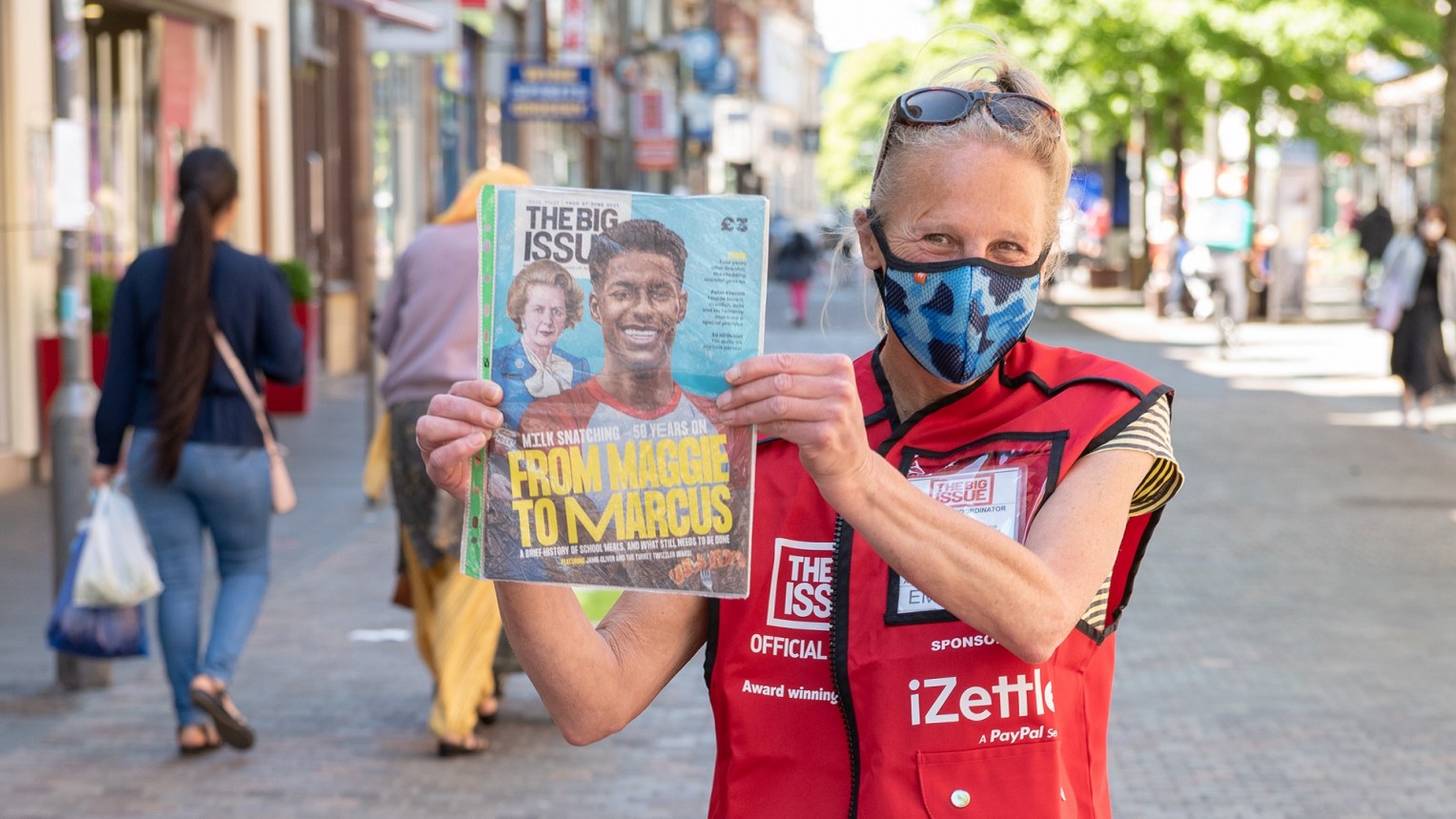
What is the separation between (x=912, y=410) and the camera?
2.20 m

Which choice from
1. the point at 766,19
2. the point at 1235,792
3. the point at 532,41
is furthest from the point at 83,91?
the point at 766,19

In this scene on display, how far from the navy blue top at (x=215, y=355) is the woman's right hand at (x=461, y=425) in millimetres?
4429

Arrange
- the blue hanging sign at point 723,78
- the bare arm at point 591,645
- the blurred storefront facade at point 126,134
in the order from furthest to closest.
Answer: the blue hanging sign at point 723,78 → the blurred storefront facade at point 126,134 → the bare arm at point 591,645

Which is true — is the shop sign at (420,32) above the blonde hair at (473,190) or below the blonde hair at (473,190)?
above

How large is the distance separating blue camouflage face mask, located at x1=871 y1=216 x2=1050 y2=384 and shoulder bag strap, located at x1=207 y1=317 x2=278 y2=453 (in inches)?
176

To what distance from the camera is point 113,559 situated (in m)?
6.42

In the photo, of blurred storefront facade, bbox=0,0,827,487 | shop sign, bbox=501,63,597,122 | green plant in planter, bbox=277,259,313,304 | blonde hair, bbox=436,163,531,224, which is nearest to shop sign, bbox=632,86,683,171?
blurred storefront facade, bbox=0,0,827,487

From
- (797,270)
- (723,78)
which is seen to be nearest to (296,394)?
(797,270)

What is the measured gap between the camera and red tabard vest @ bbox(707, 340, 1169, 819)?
2055mm

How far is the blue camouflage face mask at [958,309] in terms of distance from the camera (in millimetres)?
2082

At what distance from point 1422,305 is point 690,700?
1089 cm

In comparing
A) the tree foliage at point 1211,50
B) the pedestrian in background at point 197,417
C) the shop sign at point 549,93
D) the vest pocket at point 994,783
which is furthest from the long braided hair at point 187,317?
the shop sign at point 549,93

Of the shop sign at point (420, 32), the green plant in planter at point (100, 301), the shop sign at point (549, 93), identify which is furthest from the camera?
the shop sign at point (549, 93)

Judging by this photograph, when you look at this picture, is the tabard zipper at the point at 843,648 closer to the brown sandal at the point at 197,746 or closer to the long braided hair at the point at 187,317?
the long braided hair at the point at 187,317
